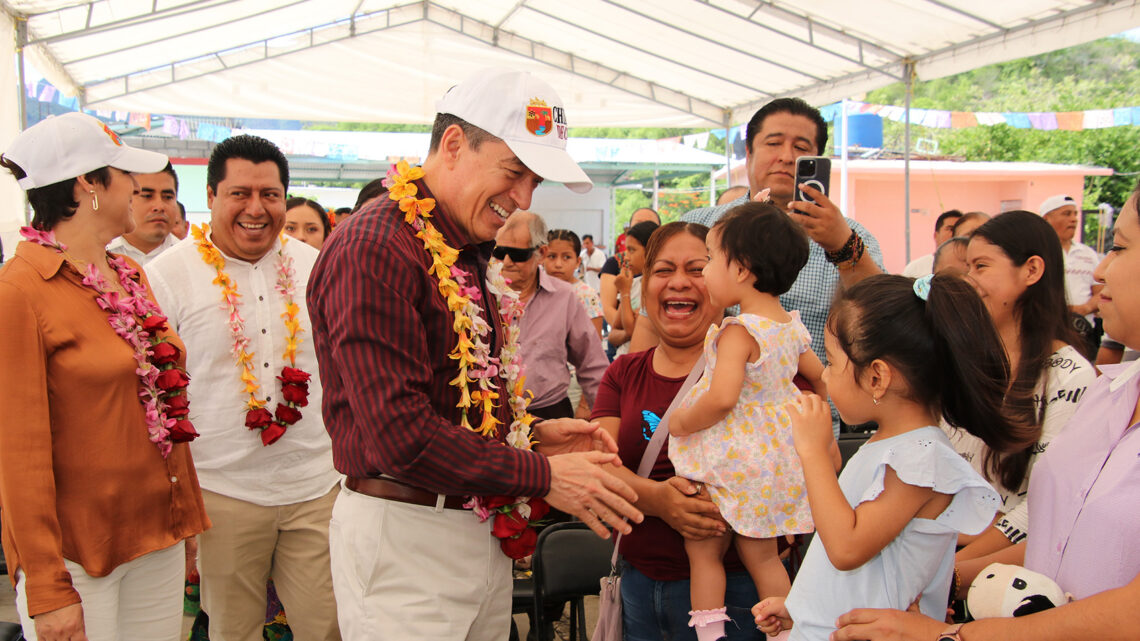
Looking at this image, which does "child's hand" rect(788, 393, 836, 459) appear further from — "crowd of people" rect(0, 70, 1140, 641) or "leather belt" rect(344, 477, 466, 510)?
"leather belt" rect(344, 477, 466, 510)

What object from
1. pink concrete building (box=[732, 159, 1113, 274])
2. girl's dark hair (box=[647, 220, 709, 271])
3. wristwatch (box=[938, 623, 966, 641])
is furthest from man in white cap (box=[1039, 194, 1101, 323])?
pink concrete building (box=[732, 159, 1113, 274])

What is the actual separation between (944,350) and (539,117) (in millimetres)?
1083

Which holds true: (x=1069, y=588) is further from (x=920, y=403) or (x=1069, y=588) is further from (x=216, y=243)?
(x=216, y=243)

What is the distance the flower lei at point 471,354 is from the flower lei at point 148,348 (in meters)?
1.01

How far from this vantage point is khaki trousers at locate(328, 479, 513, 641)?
1826 mm

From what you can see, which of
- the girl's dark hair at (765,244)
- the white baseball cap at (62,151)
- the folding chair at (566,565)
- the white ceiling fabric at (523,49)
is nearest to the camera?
the white baseball cap at (62,151)

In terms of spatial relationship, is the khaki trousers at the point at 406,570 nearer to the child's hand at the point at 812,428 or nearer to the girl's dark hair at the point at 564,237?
the child's hand at the point at 812,428

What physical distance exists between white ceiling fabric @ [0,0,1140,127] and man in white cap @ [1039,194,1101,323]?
1386mm

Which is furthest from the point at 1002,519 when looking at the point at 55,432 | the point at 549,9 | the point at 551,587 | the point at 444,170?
the point at 549,9

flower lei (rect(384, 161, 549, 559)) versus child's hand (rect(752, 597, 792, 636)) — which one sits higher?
flower lei (rect(384, 161, 549, 559))

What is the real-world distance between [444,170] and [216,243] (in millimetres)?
1592

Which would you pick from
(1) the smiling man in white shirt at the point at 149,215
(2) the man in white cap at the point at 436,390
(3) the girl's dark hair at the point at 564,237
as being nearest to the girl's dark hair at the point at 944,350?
(2) the man in white cap at the point at 436,390

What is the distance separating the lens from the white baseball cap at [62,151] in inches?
88.0

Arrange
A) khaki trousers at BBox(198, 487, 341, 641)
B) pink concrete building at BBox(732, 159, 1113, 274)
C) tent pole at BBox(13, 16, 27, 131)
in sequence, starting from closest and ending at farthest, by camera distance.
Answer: khaki trousers at BBox(198, 487, 341, 641) < tent pole at BBox(13, 16, 27, 131) < pink concrete building at BBox(732, 159, 1113, 274)
